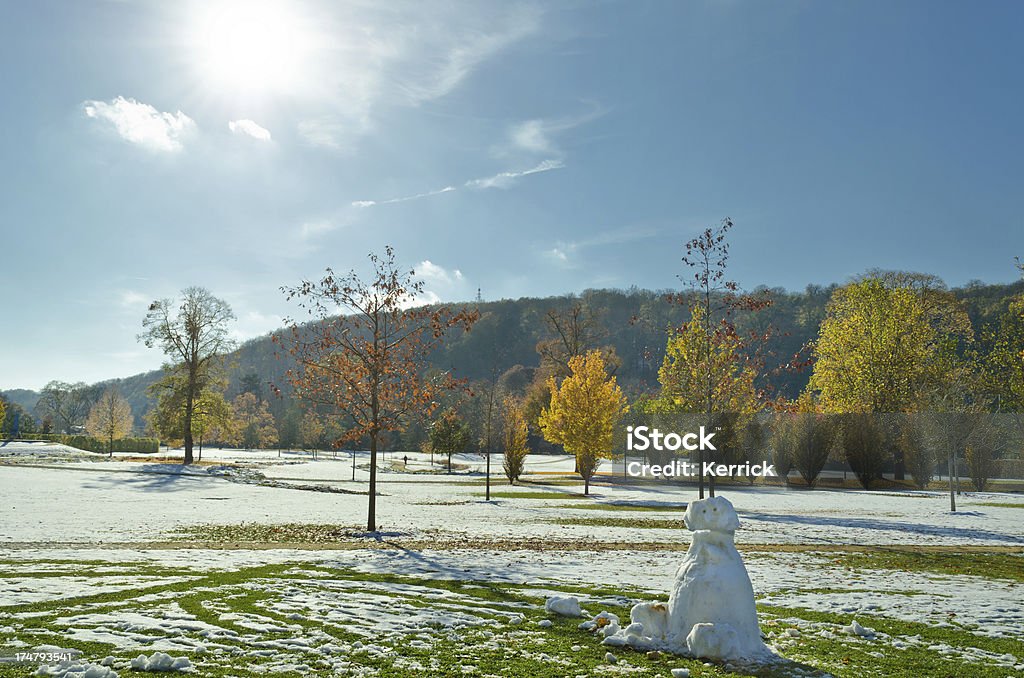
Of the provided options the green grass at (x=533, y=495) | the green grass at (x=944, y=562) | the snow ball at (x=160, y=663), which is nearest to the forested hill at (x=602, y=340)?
the green grass at (x=533, y=495)

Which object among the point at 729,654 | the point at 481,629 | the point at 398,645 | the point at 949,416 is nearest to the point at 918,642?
the point at 729,654

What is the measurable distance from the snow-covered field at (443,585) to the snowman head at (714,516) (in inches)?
55.8

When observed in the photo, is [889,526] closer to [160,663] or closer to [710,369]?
[710,369]

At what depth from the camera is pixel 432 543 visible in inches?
596

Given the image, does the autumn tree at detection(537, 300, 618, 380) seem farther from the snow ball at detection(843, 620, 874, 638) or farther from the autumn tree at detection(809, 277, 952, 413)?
the snow ball at detection(843, 620, 874, 638)

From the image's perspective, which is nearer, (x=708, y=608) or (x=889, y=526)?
(x=708, y=608)

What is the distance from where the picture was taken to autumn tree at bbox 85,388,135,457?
65.9 metres

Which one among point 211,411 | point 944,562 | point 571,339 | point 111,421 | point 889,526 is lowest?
point 889,526

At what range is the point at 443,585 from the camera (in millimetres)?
9898

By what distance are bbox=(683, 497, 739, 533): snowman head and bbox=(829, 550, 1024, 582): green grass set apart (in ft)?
26.8

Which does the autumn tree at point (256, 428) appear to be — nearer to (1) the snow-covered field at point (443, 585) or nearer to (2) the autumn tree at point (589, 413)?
(2) the autumn tree at point (589, 413)

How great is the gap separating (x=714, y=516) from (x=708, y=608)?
3.10ft

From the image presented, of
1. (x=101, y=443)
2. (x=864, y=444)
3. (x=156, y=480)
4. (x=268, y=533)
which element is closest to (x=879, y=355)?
(x=864, y=444)

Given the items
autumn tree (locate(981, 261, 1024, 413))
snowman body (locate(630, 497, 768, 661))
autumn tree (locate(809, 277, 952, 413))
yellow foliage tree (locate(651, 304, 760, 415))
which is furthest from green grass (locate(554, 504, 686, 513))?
autumn tree (locate(809, 277, 952, 413))
